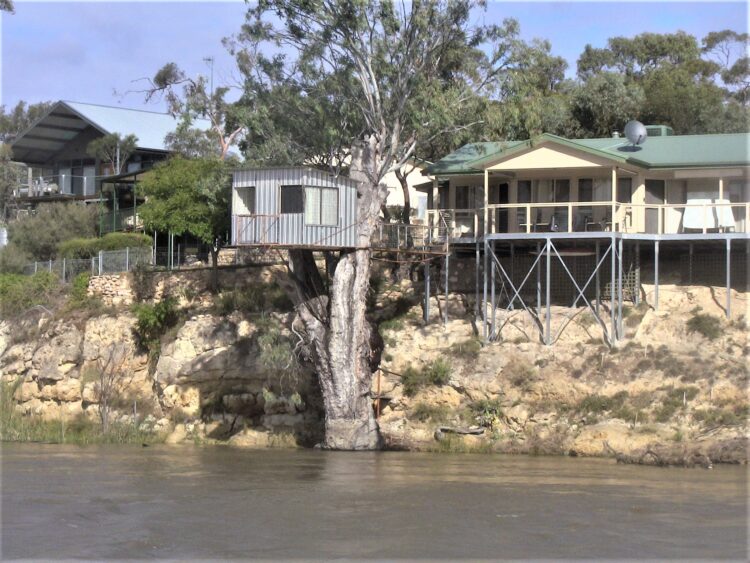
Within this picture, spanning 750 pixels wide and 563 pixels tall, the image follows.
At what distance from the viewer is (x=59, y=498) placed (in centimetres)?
2600

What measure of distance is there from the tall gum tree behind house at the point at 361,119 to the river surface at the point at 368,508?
2476 mm

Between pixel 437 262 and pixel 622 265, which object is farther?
pixel 437 262

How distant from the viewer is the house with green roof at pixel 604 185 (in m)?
36.8

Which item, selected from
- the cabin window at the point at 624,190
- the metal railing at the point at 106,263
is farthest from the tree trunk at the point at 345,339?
the metal railing at the point at 106,263

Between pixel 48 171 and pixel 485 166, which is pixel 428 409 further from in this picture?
pixel 48 171

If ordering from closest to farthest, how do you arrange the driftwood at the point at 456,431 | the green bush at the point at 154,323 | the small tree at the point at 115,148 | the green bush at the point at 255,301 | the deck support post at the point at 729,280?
the driftwood at the point at 456,431, the deck support post at the point at 729,280, the green bush at the point at 255,301, the green bush at the point at 154,323, the small tree at the point at 115,148

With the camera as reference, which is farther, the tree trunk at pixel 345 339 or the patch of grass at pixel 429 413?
the patch of grass at pixel 429 413

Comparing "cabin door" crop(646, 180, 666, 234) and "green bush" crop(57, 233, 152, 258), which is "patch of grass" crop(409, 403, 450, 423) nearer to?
"cabin door" crop(646, 180, 666, 234)

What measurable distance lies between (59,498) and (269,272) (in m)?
17.6

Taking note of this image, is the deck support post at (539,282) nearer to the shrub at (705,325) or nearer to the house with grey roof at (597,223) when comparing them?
the house with grey roof at (597,223)

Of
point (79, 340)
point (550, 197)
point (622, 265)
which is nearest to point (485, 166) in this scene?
point (550, 197)

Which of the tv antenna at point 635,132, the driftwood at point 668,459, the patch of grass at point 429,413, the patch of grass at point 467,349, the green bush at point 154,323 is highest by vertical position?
the tv antenna at point 635,132

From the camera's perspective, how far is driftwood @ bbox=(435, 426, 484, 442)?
3384 cm

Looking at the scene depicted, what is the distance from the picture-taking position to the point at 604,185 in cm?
3869
